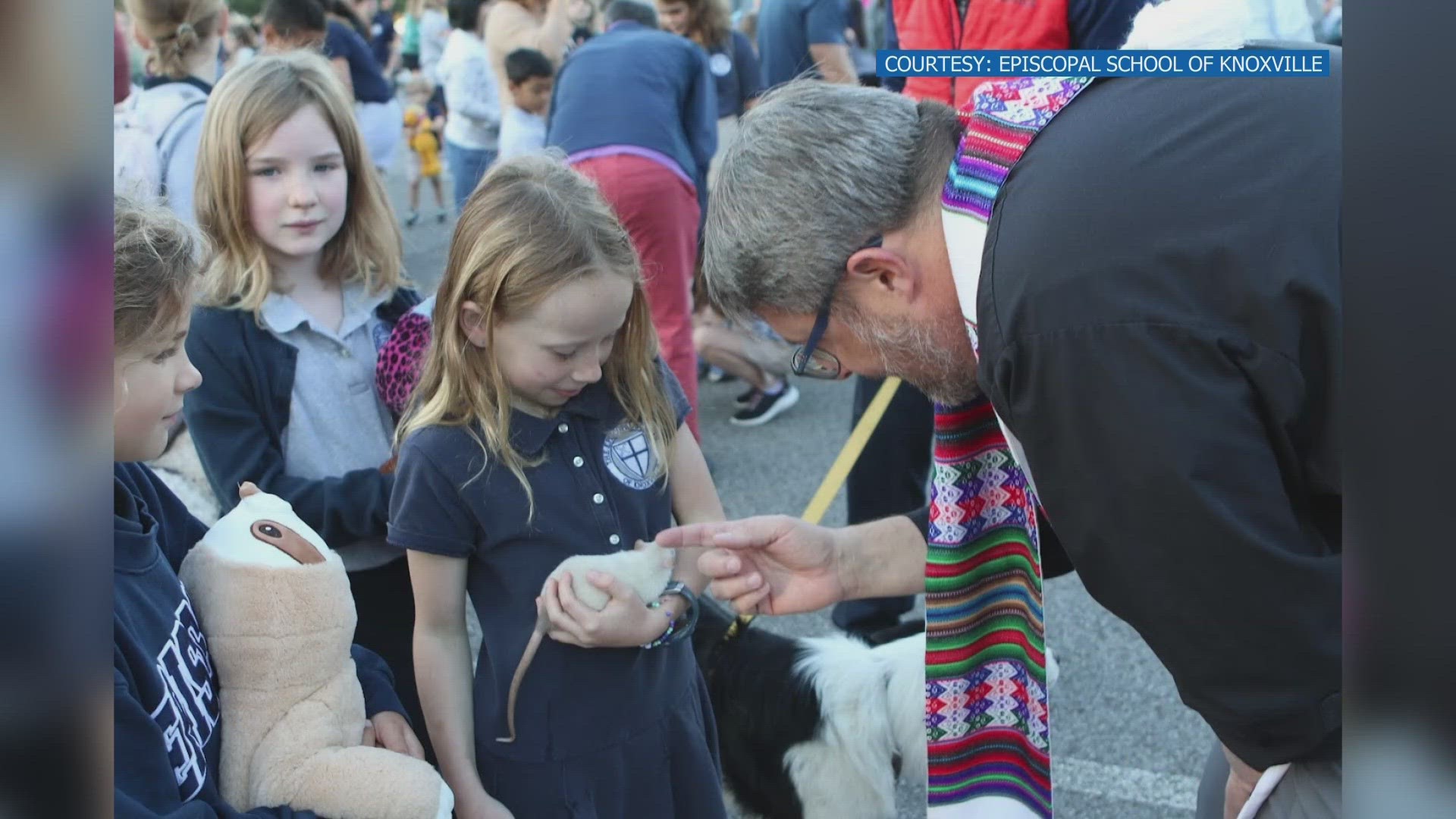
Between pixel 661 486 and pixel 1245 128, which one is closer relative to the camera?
pixel 1245 128

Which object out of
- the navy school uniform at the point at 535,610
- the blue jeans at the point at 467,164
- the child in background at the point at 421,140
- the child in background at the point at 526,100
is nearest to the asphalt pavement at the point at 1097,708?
the navy school uniform at the point at 535,610

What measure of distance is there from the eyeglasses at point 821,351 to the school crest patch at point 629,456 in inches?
12.2

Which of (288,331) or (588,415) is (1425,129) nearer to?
(588,415)

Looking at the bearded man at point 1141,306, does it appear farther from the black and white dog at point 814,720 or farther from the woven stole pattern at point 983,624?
the black and white dog at point 814,720

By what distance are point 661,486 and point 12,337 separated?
1578 mm

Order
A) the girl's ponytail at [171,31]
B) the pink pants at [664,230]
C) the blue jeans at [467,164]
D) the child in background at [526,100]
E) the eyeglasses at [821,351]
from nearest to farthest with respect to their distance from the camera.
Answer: the eyeglasses at [821,351] → the girl's ponytail at [171,31] → the pink pants at [664,230] → the child in background at [526,100] → the blue jeans at [467,164]

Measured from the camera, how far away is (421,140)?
404 inches

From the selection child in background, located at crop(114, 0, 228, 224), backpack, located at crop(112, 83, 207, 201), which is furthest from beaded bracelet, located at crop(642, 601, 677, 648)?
backpack, located at crop(112, 83, 207, 201)

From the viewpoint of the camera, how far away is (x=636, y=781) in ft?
6.15

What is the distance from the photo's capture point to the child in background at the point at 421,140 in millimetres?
10182

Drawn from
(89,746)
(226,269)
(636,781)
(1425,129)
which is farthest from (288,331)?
(1425,129)

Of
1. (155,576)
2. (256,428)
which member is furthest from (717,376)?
(155,576)

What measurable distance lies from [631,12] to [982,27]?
2.06 m
